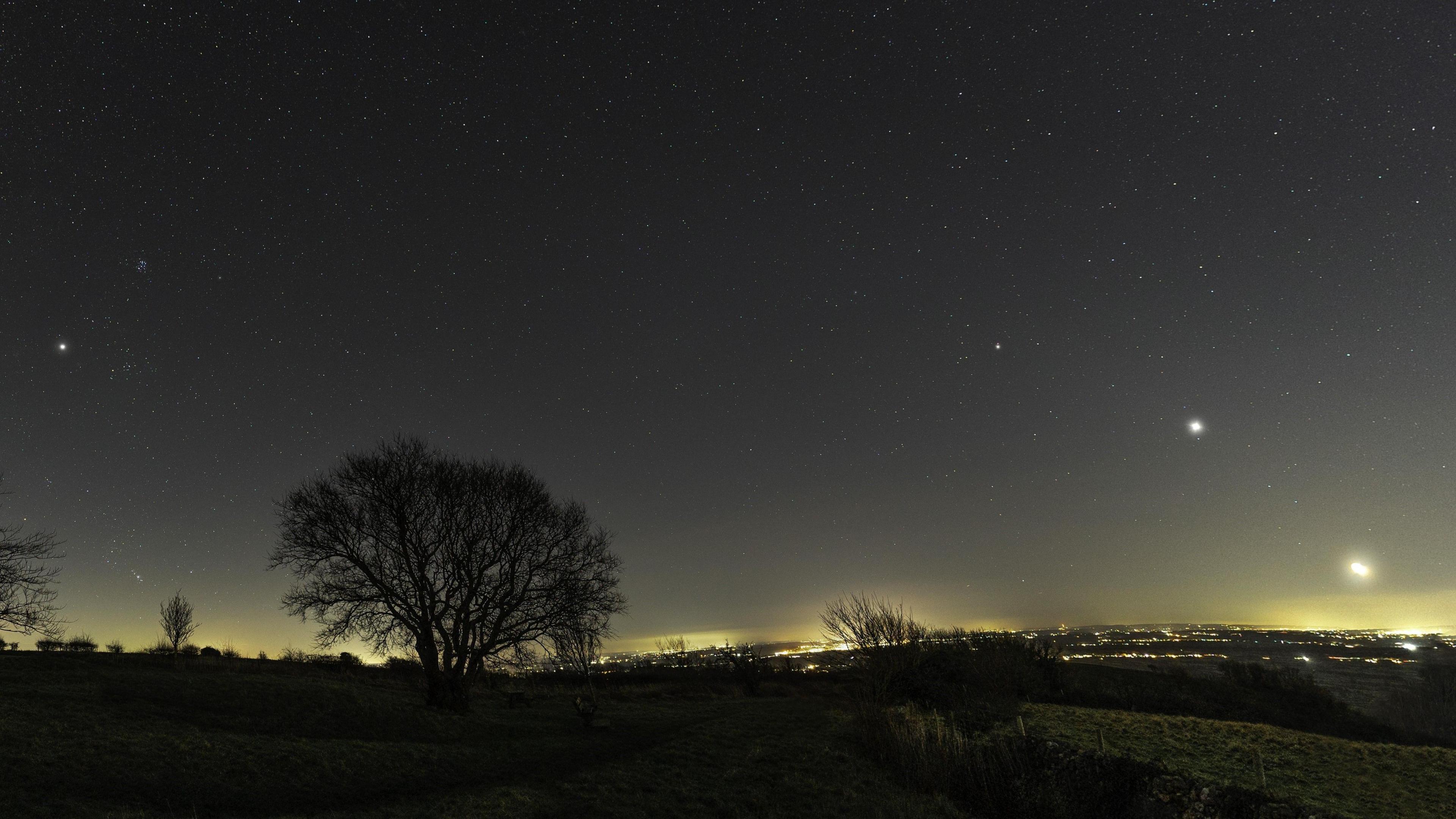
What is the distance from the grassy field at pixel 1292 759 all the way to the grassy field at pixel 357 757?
481 inches

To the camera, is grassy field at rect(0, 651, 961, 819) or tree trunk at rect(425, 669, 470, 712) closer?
grassy field at rect(0, 651, 961, 819)

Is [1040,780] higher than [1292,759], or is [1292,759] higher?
[1040,780]

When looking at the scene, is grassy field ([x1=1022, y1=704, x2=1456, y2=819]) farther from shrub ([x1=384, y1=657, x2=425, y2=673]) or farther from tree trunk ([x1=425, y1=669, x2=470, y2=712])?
shrub ([x1=384, y1=657, x2=425, y2=673])

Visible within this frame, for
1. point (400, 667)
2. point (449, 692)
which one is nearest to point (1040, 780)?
point (449, 692)

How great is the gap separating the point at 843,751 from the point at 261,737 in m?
18.2

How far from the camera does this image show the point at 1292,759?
25.8 m

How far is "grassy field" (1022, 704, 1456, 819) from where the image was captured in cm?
2158

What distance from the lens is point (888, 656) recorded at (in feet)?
106

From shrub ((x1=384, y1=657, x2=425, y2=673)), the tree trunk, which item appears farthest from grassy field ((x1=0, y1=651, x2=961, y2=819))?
shrub ((x1=384, y1=657, x2=425, y2=673))

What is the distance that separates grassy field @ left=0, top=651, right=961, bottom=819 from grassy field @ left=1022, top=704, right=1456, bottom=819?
12.2 meters

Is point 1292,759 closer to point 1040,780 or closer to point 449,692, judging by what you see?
point 1040,780

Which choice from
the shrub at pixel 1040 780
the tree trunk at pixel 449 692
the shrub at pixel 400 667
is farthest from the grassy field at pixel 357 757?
the shrub at pixel 400 667

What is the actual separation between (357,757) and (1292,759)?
3467cm

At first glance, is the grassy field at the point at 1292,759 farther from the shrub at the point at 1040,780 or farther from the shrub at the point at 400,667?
the shrub at the point at 400,667
